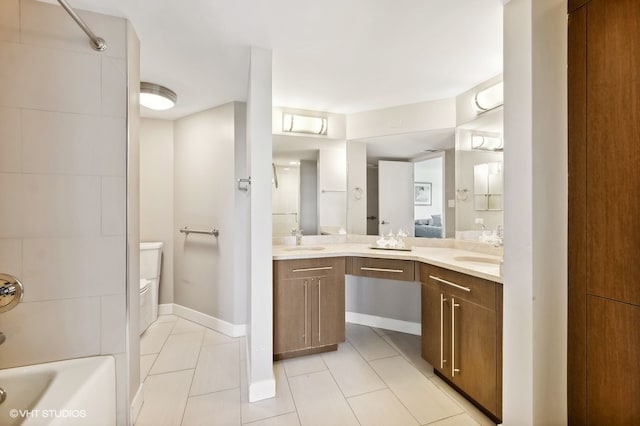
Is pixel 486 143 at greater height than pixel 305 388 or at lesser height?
greater

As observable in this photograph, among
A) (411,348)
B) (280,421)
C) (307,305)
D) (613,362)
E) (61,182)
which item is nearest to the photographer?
(613,362)

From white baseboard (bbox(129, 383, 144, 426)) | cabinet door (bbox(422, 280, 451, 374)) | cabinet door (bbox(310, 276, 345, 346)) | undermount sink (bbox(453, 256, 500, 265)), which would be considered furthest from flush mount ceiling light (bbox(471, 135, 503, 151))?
white baseboard (bbox(129, 383, 144, 426))

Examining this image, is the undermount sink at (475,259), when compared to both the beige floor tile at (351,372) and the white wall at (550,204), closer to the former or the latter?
the white wall at (550,204)

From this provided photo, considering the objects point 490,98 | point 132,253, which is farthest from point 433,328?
point 132,253

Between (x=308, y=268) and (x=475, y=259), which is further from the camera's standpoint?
(x=308, y=268)

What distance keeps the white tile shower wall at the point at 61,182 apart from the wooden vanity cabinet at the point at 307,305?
1.00m

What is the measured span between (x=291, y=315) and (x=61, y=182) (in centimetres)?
163

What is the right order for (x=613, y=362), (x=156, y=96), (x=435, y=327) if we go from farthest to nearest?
(x=156, y=96), (x=435, y=327), (x=613, y=362)

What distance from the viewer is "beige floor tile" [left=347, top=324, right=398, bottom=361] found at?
7.66ft

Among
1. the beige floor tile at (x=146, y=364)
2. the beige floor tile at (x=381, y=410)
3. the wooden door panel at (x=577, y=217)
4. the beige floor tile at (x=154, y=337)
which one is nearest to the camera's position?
the wooden door panel at (x=577, y=217)

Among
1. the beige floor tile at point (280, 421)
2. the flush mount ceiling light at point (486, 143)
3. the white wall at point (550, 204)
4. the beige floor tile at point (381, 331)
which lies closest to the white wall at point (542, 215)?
the white wall at point (550, 204)

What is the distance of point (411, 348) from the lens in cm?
244

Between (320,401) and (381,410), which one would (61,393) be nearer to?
(320,401)

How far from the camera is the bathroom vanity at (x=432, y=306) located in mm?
1533
